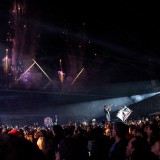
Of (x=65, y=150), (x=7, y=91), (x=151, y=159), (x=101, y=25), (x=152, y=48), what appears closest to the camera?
(x=151, y=159)

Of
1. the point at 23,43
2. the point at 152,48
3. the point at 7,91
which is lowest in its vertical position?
the point at 7,91

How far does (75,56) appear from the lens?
124ft

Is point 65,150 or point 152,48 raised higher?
point 152,48

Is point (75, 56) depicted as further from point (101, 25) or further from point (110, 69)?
point (101, 25)

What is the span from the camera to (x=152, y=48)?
2675 cm

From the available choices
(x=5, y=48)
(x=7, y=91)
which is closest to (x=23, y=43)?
(x=5, y=48)

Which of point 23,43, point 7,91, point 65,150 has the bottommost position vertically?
point 65,150

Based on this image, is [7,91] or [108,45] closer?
[108,45]

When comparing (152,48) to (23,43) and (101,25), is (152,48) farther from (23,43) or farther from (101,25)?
(23,43)

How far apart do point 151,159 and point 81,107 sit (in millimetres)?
34872

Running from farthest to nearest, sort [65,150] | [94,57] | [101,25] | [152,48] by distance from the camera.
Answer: [94,57] → [152,48] → [101,25] → [65,150]

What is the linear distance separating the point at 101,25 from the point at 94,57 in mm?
14771

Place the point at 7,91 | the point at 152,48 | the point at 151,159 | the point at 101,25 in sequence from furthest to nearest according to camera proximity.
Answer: the point at 7,91 → the point at 152,48 → the point at 101,25 → the point at 151,159

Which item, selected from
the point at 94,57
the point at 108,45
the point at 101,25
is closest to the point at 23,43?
the point at 94,57
